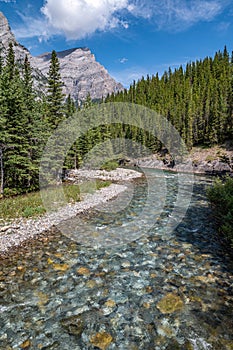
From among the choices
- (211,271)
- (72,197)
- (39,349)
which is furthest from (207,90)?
(39,349)

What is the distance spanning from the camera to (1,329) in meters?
5.52

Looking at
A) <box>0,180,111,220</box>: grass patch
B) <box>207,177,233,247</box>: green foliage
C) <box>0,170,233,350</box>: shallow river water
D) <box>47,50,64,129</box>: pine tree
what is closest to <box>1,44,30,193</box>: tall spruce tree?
<box>0,180,111,220</box>: grass patch

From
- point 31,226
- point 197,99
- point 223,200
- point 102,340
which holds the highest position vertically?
point 197,99

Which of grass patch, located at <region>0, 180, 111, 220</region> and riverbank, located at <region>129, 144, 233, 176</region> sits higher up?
riverbank, located at <region>129, 144, 233, 176</region>

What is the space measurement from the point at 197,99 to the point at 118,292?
3054 inches

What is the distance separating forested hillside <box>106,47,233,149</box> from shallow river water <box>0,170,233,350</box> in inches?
2048

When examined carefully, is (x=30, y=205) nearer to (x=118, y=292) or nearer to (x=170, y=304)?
(x=118, y=292)

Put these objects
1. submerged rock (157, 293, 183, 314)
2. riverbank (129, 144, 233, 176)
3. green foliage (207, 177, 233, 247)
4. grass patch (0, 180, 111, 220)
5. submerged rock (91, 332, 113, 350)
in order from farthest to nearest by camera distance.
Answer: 1. riverbank (129, 144, 233, 176)
2. grass patch (0, 180, 111, 220)
3. green foliage (207, 177, 233, 247)
4. submerged rock (157, 293, 183, 314)
5. submerged rock (91, 332, 113, 350)

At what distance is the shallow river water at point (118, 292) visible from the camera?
5.36 m

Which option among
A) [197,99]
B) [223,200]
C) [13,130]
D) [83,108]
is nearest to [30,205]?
[13,130]

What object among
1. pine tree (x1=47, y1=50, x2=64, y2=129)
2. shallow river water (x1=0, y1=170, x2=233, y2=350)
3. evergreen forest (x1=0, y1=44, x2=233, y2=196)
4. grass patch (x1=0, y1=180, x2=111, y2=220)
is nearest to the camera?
shallow river water (x1=0, y1=170, x2=233, y2=350)

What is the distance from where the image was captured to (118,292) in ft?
23.1

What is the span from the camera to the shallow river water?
5.36m

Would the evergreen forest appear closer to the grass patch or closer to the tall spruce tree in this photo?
the tall spruce tree
